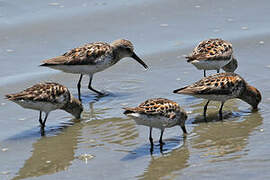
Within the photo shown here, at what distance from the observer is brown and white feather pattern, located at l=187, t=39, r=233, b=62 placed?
534 inches

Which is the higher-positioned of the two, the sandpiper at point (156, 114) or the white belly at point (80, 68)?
the white belly at point (80, 68)

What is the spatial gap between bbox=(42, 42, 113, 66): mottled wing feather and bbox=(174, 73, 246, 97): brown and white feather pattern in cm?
301

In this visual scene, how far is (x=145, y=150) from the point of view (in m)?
10.9

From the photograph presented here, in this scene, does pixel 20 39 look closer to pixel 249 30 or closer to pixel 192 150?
pixel 249 30

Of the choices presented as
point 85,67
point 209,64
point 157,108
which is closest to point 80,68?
point 85,67

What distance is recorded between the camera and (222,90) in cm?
1201

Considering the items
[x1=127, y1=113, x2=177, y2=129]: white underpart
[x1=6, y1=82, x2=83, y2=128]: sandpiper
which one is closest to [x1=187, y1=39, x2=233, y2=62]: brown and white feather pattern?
[x1=6, y1=82, x2=83, y2=128]: sandpiper

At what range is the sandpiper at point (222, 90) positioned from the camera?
11.8m

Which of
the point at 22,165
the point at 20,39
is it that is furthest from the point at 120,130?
the point at 20,39

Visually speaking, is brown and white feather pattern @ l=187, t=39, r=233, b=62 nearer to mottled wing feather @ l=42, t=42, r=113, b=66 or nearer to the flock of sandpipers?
the flock of sandpipers

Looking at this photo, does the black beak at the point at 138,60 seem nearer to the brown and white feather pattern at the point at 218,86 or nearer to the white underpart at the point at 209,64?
the white underpart at the point at 209,64

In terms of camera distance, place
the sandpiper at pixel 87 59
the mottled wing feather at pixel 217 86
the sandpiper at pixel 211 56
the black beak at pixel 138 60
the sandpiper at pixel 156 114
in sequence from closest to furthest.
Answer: the sandpiper at pixel 156 114
the mottled wing feather at pixel 217 86
the sandpiper at pixel 211 56
the sandpiper at pixel 87 59
the black beak at pixel 138 60

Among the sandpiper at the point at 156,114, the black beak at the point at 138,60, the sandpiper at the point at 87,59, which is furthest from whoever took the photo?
the black beak at the point at 138,60

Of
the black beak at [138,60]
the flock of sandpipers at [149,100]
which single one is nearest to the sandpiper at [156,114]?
the flock of sandpipers at [149,100]
